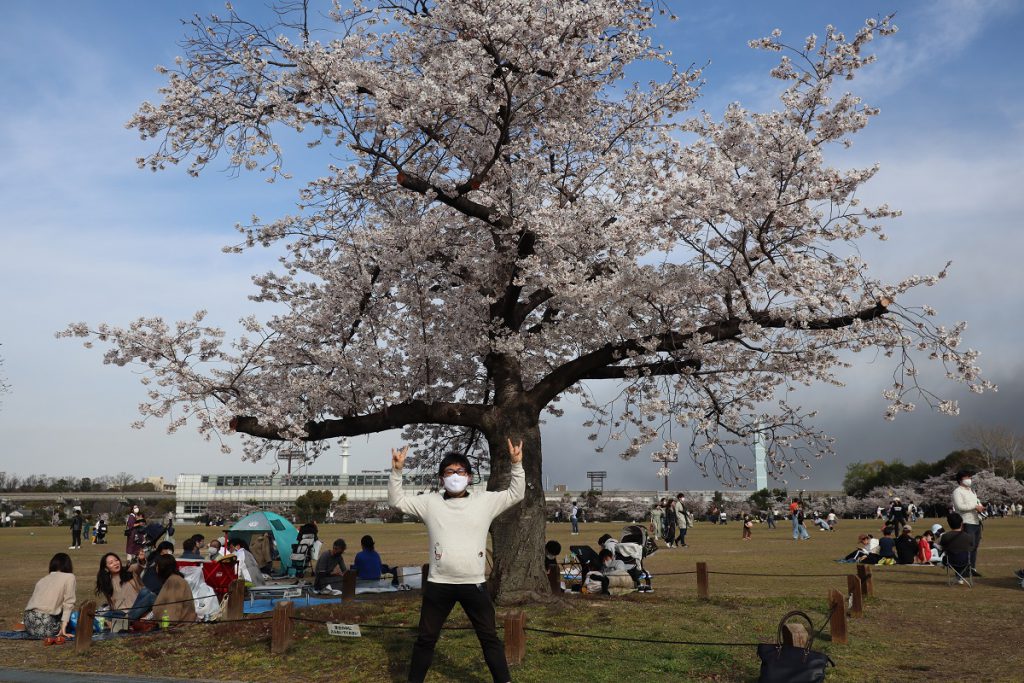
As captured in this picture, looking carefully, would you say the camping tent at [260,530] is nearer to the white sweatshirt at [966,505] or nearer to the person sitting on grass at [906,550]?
the person sitting on grass at [906,550]

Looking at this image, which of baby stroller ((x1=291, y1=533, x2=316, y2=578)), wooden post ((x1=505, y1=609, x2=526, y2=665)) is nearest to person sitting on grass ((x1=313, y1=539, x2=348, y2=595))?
baby stroller ((x1=291, y1=533, x2=316, y2=578))

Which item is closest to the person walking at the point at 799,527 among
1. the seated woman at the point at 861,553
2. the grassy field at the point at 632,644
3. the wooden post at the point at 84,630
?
the seated woman at the point at 861,553

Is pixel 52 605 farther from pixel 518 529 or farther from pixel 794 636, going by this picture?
pixel 794 636

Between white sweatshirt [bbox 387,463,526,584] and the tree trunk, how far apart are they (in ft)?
16.1

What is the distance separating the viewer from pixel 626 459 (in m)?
13.2

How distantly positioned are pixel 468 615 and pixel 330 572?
1083 centimetres

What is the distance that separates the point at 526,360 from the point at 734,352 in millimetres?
3656

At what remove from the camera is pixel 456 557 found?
7.05 m

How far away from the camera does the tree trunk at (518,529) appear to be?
12250 millimetres

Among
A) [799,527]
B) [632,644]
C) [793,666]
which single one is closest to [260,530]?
[632,644]

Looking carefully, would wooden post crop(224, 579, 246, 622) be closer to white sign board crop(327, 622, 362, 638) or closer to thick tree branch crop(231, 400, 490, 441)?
thick tree branch crop(231, 400, 490, 441)

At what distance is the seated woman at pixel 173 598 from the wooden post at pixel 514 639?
5.45m

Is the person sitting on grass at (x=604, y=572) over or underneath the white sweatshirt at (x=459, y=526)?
underneath

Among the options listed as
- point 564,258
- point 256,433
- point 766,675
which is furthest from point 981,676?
point 256,433
